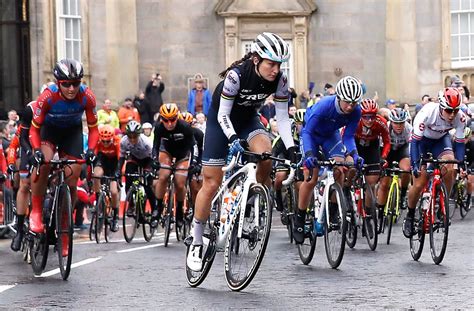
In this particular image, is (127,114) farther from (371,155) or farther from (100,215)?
(371,155)

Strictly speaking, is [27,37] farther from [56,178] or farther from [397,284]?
[397,284]

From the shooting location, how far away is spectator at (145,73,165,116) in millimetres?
35156

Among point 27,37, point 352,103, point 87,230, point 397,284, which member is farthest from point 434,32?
point 397,284

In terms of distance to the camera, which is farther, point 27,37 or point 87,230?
point 27,37

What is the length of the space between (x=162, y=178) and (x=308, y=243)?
5.47 meters

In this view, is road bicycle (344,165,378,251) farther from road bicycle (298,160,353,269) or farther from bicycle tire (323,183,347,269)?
bicycle tire (323,183,347,269)

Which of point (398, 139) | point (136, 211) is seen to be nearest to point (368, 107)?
point (398, 139)

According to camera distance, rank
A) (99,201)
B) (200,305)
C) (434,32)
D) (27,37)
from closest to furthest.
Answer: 1. (200,305)
2. (99,201)
3. (27,37)
4. (434,32)

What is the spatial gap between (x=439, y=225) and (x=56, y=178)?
3825 mm

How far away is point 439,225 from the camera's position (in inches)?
628

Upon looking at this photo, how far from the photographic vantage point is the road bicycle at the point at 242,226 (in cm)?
1252

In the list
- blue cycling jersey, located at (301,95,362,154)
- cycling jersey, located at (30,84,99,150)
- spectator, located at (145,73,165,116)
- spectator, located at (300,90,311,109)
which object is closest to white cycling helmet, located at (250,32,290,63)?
cycling jersey, located at (30,84,99,150)

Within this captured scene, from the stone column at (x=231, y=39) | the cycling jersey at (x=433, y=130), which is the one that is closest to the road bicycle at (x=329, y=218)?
the cycling jersey at (x=433, y=130)

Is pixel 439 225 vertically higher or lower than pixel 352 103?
lower
